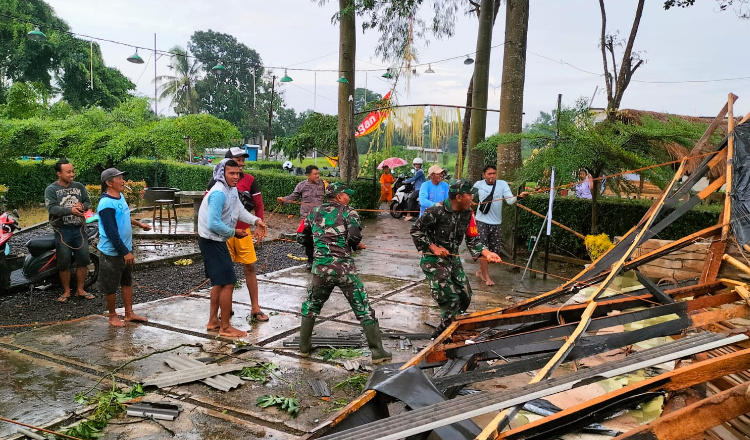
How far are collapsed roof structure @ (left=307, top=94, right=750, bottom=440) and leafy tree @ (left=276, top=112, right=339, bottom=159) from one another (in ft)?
57.4

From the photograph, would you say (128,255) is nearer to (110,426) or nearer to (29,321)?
(29,321)

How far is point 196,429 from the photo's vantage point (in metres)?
3.75

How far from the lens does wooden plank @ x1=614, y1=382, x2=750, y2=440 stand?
2109mm

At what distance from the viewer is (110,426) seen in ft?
12.4

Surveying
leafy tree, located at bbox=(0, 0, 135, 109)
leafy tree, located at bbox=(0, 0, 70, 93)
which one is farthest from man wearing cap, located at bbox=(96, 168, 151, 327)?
leafy tree, located at bbox=(0, 0, 70, 93)

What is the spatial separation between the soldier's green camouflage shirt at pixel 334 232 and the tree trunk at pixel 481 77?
346 inches

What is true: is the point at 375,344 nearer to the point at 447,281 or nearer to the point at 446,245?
the point at 447,281

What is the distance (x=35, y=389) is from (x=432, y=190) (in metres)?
6.55

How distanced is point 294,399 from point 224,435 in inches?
25.9

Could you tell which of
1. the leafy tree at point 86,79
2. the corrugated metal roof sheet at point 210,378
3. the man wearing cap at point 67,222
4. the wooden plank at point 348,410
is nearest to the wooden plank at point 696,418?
the wooden plank at point 348,410

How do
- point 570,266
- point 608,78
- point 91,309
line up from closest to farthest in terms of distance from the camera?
point 91,309, point 570,266, point 608,78

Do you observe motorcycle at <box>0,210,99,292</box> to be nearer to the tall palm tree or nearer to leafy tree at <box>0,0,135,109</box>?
leafy tree at <box>0,0,135,109</box>

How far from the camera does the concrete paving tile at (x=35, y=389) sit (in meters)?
3.86

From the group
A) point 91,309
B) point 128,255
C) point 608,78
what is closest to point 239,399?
point 128,255
